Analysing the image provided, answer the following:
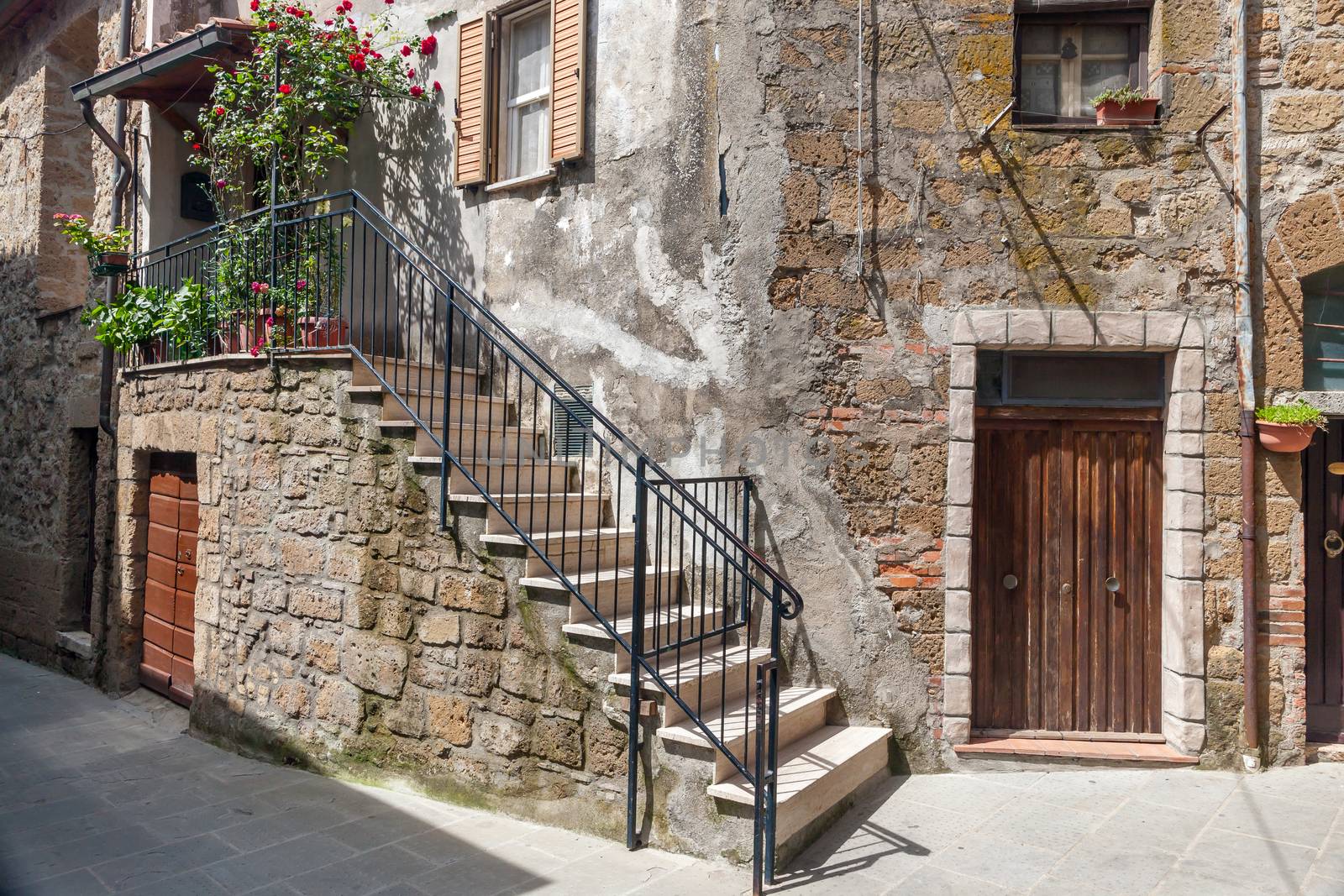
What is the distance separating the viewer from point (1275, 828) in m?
4.25

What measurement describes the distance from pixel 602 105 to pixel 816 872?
15.2 feet

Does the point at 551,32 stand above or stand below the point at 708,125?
above

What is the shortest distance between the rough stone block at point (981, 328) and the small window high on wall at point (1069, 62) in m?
1.20

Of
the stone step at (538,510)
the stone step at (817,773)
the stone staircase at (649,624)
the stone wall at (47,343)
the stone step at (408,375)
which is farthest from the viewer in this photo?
the stone wall at (47,343)

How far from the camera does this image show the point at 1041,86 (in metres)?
5.36

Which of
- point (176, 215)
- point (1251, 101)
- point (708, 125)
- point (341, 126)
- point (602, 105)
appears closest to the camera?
point (1251, 101)

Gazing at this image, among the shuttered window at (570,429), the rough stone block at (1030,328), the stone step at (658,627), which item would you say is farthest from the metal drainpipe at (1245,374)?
the shuttered window at (570,429)

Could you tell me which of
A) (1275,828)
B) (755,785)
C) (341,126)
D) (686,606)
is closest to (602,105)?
(341,126)

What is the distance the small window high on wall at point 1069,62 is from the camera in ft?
17.4

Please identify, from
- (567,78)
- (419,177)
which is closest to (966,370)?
(567,78)

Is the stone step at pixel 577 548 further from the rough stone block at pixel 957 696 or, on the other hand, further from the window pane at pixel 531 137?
the window pane at pixel 531 137

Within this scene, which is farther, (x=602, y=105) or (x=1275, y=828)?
(x=602, y=105)

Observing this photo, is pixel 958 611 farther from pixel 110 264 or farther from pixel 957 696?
pixel 110 264

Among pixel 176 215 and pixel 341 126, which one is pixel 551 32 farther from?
pixel 176 215
